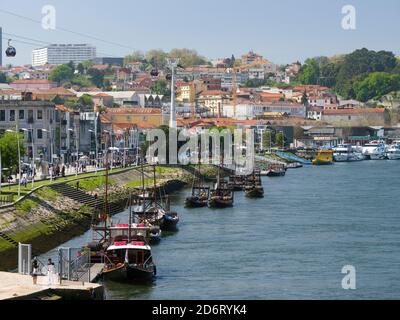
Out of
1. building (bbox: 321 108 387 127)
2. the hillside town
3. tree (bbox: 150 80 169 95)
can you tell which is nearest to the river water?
the hillside town

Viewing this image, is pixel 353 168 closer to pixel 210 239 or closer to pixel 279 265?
pixel 210 239

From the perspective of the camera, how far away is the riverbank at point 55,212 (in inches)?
1261

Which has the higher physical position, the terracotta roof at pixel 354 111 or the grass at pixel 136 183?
the terracotta roof at pixel 354 111

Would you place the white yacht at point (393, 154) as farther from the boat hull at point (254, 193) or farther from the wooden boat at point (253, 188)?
the boat hull at point (254, 193)

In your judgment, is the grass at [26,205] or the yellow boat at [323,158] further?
the yellow boat at [323,158]

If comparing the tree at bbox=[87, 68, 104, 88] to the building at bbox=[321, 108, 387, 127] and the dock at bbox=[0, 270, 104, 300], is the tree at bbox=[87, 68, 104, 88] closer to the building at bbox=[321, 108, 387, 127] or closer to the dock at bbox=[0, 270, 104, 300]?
the building at bbox=[321, 108, 387, 127]

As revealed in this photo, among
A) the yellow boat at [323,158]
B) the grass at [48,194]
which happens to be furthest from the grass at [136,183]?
the yellow boat at [323,158]

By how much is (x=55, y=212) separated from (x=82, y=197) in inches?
240

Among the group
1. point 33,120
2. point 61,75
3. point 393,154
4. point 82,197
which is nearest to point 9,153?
point 82,197

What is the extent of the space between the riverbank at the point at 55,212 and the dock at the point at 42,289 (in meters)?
5.28

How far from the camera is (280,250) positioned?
33.6 meters

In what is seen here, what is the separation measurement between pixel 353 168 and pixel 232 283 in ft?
227
